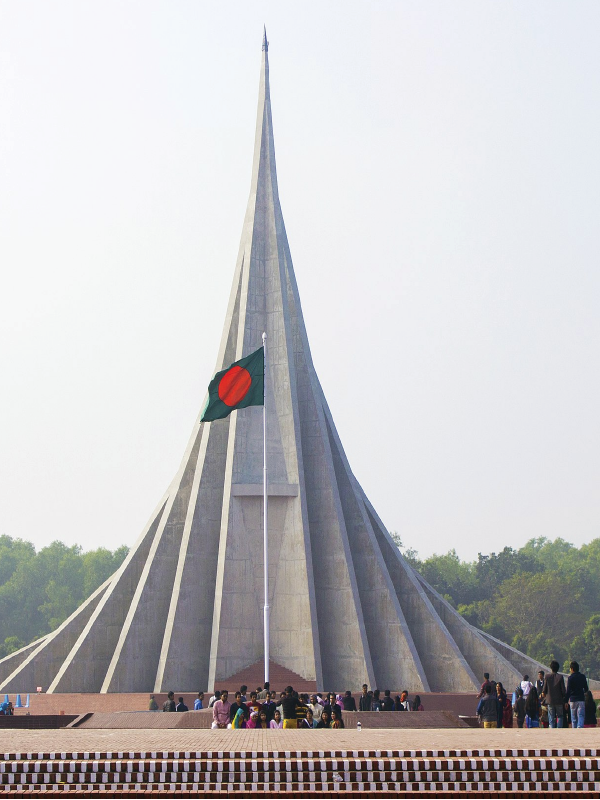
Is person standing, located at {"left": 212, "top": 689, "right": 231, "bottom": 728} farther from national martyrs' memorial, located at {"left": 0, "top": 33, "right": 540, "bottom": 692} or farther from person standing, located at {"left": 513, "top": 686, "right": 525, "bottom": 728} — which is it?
national martyrs' memorial, located at {"left": 0, "top": 33, "right": 540, "bottom": 692}

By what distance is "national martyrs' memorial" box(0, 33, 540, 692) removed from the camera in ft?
81.0

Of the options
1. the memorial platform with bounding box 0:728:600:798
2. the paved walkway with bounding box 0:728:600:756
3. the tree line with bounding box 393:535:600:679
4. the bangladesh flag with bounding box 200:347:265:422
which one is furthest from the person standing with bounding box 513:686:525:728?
the tree line with bounding box 393:535:600:679

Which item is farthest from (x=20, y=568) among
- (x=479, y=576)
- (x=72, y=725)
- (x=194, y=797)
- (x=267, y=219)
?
(x=194, y=797)

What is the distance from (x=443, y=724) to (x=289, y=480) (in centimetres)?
972

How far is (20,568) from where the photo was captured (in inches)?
3063

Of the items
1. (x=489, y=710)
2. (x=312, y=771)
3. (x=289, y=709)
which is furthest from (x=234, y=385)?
(x=312, y=771)

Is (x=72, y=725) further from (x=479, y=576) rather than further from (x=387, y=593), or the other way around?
(x=479, y=576)

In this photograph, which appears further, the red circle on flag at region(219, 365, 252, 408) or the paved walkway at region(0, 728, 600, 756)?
the red circle on flag at region(219, 365, 252, 408)

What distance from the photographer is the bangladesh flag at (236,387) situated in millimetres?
22219

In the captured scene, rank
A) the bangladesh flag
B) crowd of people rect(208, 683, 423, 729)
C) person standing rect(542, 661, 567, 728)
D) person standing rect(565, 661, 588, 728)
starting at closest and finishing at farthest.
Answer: person standing rect(565, 661, 588, 728) < person standing rect(542, 661, 567, 728) < crowd of people rect(208, 683, 423, 729) < the bangladesh flag

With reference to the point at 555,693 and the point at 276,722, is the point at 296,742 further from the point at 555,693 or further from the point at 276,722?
the point at 276,722

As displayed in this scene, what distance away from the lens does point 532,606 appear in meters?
54.3

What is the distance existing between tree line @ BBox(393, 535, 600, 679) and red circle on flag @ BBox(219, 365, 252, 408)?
26.4 m

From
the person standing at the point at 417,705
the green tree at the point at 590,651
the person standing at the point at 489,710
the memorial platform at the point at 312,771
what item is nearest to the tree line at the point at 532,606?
the green tree at the point at 590,651
